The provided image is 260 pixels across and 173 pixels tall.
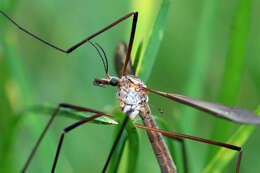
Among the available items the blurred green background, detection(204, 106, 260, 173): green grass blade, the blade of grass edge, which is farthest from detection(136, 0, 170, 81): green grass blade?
detection(204, 106, 260, 173): green grass blade

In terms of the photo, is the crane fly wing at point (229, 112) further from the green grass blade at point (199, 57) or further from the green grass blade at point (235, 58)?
the green grass blade at point (199, 57)

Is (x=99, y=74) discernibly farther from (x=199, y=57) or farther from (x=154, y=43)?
(x=154, y=43)

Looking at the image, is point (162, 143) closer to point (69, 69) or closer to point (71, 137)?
point (71, 137)

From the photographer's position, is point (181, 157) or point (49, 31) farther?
point (49, 31)

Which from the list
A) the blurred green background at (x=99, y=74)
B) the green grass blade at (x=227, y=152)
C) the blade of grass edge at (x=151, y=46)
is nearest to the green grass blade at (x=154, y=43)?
the blade of grass edge at (x=151, y=46)

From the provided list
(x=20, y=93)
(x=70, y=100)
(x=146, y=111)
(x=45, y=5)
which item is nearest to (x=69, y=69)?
(x=70, y=100)

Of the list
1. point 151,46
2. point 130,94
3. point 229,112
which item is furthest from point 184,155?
point 151,46
